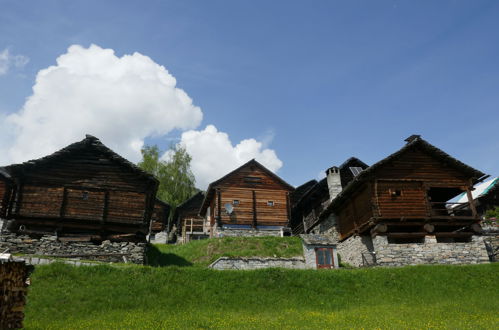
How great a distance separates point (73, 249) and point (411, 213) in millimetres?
20804

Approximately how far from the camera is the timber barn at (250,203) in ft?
114

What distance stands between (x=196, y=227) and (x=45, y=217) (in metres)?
21.6

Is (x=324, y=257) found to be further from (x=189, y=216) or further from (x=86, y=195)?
(x=189, y=216)

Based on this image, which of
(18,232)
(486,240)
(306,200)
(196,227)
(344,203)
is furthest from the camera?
(196,227)

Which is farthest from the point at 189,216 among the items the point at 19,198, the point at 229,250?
the point at 19,198

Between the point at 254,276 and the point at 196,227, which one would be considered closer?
the point at 254,276

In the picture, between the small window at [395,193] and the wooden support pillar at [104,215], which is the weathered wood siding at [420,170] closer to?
the small window at [395,193]

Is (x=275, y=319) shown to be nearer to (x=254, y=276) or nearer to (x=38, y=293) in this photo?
(x=254, y=276)

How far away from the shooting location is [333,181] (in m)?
34.7

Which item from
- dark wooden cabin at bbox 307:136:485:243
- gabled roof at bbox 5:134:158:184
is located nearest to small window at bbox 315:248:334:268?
dark wooden cabin at bbox 307:136:485:243

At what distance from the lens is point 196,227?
43969mm

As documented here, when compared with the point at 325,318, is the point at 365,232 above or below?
above

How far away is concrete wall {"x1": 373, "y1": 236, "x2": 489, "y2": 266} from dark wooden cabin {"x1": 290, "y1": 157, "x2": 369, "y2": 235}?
10.5 metres

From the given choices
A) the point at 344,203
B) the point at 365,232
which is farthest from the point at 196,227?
the point at 365,232
